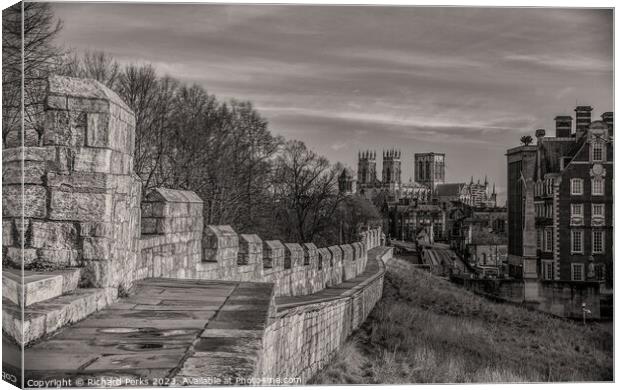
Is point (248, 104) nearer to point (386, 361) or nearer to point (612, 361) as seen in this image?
point (386, 361)

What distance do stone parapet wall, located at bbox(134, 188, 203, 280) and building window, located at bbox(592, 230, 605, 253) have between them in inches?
166

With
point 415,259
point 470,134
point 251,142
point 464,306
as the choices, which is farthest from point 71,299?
point 415,259

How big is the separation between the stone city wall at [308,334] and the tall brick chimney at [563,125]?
3.35 meters

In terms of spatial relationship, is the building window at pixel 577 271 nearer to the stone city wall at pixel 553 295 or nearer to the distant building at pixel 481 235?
the stone city wall at pixel 553 295

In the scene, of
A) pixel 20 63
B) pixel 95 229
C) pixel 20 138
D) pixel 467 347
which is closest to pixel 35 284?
pixel 95 229

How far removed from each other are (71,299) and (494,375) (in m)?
3.87

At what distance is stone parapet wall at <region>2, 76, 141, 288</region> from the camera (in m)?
5.65

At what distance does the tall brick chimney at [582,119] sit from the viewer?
7.20 m

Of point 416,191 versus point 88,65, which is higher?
point 88,65

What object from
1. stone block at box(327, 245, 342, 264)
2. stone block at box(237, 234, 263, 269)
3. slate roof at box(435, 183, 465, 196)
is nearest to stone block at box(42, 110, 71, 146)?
stone block at box(237, 234, 263, 269)

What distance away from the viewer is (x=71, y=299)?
5.11 meters

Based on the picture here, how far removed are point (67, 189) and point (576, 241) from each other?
18.9 ft

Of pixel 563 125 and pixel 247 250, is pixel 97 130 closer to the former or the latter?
pixel 247 250

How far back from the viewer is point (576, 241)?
8766 mm
